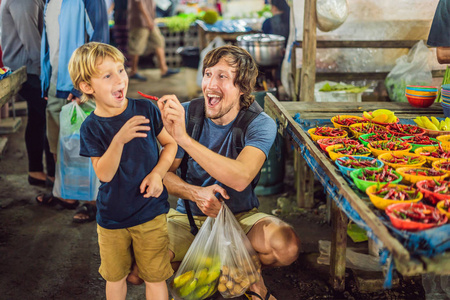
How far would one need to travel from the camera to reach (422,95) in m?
3.68

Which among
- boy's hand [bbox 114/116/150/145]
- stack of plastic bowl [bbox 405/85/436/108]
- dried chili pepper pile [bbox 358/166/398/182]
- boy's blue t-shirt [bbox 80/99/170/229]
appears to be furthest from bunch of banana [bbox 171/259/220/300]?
stack of plastic bowl [bbox 405/85/436/108]

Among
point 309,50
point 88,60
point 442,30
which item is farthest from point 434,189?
point 309,50

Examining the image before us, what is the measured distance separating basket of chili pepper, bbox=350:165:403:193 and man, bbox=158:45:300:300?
0.62 meters

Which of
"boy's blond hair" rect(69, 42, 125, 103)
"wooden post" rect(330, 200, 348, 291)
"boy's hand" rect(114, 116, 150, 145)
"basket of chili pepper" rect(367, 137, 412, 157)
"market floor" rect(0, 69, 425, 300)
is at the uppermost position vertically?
"boy's blond hair" rect(69, 42, 125, 103)

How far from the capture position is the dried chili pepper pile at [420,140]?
264cm

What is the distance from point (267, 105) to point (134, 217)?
199 cm

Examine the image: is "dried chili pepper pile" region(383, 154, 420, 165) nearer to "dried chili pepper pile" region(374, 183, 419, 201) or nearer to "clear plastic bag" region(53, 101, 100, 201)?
"dried chili pepper pile" region(374, 183, 419, 201)

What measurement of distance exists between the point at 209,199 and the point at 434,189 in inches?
47.4

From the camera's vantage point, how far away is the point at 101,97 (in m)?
2.37

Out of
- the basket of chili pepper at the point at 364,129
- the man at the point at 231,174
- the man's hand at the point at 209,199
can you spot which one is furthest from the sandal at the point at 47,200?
the basket of chili pepper at the point at 364,129

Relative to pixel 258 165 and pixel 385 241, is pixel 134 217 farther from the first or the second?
pixel 385 241

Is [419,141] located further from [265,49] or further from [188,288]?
[265,49]

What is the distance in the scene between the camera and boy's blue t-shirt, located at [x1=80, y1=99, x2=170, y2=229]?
7.82ft

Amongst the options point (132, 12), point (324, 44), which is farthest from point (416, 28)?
point (132, 12)
